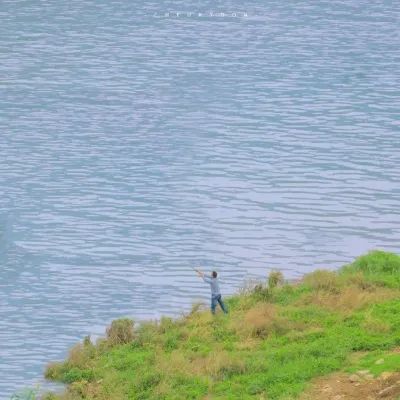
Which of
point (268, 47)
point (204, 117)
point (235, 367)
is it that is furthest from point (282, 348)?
point (268, 47)

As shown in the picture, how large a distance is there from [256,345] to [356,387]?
4.40m

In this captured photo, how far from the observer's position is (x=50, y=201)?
5069 centimetres

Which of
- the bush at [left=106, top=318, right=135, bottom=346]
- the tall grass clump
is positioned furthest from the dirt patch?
the tall grass clump

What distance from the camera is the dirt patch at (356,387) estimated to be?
2550 centimetres

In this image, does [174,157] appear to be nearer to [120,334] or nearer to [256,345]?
[120,334]

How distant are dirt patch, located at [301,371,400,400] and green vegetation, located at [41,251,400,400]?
0.31m

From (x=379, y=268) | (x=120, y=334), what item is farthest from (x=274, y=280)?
(x=120, y=334)

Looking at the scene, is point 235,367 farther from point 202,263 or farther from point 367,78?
point 367,78

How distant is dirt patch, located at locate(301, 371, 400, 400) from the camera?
2550 centimetres

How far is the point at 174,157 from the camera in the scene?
57125 mm

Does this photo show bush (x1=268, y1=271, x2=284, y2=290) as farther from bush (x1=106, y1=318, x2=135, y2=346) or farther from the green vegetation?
bush (x1=106, y1=318, x2=135, y2=346)

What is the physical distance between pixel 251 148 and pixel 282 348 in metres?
29.0

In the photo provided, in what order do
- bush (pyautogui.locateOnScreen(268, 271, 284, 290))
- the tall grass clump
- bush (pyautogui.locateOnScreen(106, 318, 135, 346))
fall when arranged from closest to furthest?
1. bush (pyautogui.locateOnScreen(106, 318, 135, 346))
2. the tall grass clump
3. bush (pyautogui.locateOnScreen(268, 271, 284, 290))

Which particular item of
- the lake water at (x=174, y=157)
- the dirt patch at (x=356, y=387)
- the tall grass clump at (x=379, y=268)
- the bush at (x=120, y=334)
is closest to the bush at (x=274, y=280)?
the tall grass clump at (x=379, y=268)
